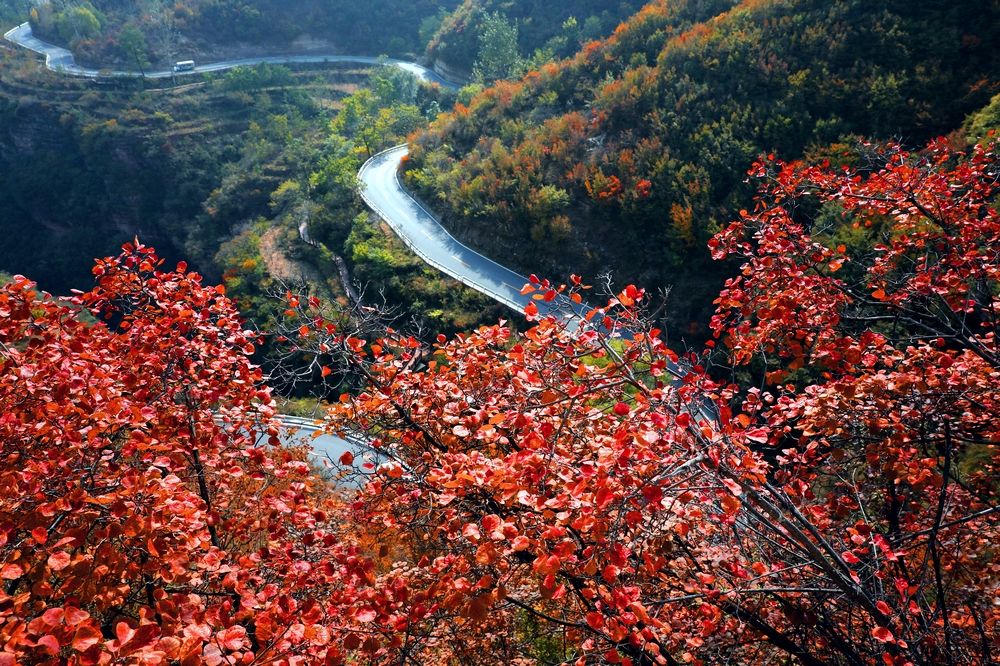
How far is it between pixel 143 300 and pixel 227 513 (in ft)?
10.0

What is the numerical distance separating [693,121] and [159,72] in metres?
62.9

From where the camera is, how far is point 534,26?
4906 cm

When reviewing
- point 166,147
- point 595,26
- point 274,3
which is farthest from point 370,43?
point 595,26

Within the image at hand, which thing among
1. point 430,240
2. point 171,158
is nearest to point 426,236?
point 430,240

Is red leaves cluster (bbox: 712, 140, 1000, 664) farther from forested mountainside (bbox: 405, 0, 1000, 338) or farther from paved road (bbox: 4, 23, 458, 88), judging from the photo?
paved road (bbox: 4, 23, 458, 88)

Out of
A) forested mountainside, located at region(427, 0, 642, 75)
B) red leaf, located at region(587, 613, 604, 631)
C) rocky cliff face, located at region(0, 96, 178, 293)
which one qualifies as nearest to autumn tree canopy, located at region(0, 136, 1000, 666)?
red leaf, located at region(587, 613, 604, 631)

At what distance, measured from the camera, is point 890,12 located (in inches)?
852

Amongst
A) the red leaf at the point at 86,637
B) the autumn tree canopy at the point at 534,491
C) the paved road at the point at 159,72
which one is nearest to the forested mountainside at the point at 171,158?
the paved road at the point at 159,72

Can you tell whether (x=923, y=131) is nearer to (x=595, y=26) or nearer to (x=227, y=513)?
(x=227, y=513)

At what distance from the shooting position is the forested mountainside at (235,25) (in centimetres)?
6056

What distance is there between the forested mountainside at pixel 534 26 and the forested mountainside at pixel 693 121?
14791mm

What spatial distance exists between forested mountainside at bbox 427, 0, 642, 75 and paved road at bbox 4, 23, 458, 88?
7.96 feet

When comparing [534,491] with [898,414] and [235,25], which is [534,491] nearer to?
[898,414]

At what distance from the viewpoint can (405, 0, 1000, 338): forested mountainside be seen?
19906mm
